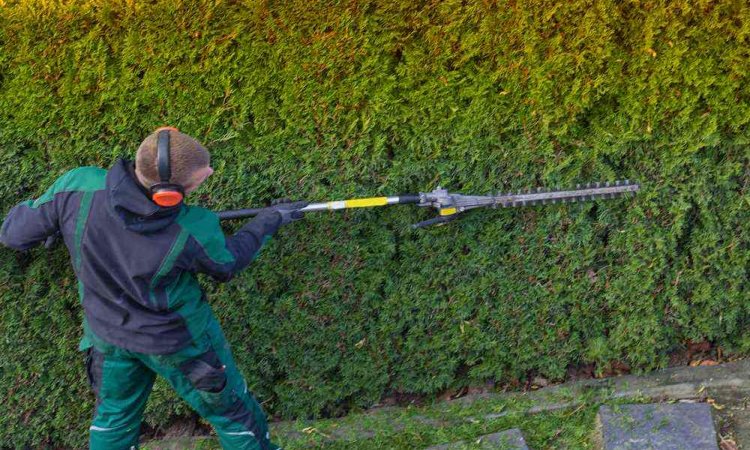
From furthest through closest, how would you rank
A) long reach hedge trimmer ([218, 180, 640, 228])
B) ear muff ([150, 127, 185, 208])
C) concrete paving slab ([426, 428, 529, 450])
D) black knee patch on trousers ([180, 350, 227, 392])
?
concrete paving slab ([426, 428, 529, 450]) → long reach hedge trimmer ([218, 180, 640, 228]) → black knee patch on trousers ([180, 350, 227, 392]) → ear muff ([150, 127, 185, 208])

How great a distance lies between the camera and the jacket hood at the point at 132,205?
2.97 m

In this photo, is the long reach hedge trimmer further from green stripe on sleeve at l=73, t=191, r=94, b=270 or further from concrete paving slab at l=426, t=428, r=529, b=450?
→ concrete paving slab at l=426, t=428, r=529, b=450

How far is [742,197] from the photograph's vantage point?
12.2 feet

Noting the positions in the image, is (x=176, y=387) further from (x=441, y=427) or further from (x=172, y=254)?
(x=441, y=427)

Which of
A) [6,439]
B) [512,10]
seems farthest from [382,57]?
[6,439]

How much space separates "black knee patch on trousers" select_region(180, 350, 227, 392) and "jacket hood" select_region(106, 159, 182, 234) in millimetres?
627

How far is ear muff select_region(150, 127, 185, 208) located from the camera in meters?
2.92

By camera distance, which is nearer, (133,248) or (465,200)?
(133,248)

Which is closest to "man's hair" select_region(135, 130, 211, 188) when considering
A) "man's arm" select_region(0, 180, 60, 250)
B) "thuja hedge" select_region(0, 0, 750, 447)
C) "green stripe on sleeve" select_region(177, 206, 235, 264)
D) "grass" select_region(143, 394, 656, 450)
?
"green stripe on sleeve" select_region(177, 206, 235, 264)

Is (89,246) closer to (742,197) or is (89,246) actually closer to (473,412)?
(473,412)

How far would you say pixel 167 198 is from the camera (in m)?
2.94

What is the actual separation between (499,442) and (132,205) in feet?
6.61

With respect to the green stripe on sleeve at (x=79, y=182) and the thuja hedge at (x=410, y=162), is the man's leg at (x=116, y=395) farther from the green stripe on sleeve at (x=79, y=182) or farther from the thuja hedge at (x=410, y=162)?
the green stripe on sleeve at (x=79, y=182)

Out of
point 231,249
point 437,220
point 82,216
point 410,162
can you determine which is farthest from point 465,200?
point 82,216
